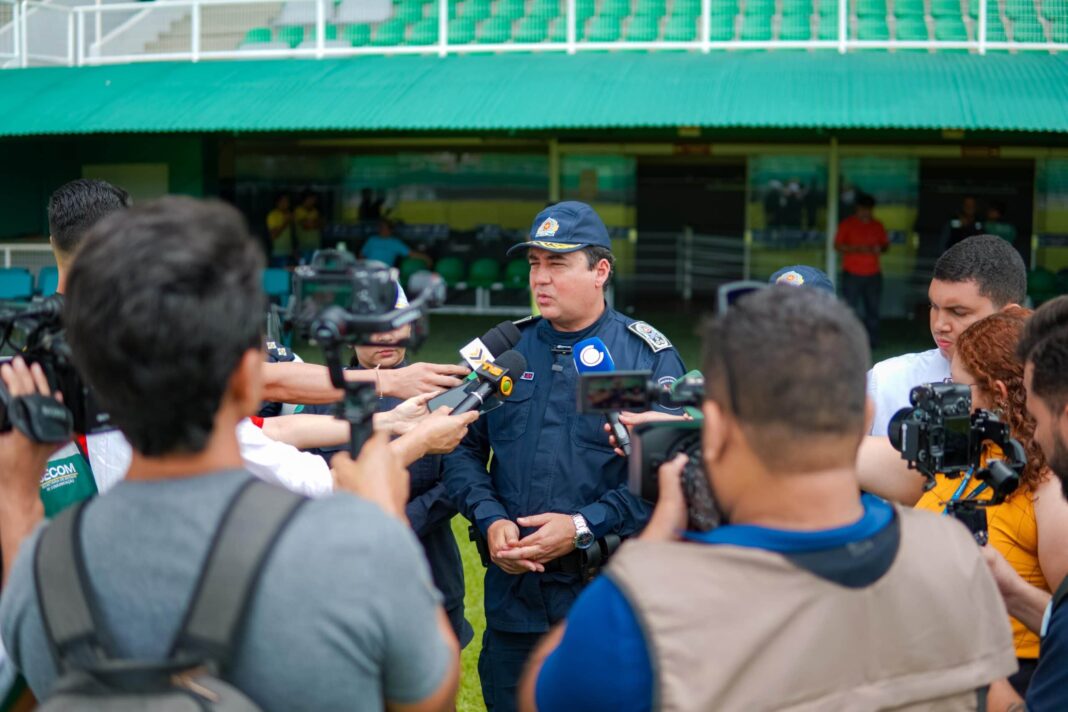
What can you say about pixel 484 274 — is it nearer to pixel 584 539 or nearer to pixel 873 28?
pixel 873 28

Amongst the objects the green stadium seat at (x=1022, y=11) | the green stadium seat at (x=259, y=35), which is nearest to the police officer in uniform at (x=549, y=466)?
the green stadium seat at (x=1022, y=11)

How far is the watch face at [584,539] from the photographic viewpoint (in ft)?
11.7

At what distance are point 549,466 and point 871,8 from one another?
15.4m

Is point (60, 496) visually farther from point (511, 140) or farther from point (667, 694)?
point (511, 140)

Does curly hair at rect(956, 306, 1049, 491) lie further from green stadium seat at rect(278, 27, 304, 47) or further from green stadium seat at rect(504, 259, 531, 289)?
green stadium seat at rect(278, 27, 304, 47)

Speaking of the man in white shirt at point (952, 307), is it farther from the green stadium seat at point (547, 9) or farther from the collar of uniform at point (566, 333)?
the green stadium seat at point (547, 9)

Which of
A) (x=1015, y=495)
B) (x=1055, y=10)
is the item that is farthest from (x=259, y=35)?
(x=1015, y=495)

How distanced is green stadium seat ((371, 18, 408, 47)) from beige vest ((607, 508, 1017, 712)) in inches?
651

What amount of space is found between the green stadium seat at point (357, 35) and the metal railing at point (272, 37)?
92 mm

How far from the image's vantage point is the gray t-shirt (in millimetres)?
1666

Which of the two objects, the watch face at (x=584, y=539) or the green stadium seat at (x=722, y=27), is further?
the green stadium seat at (x=722, y=27)

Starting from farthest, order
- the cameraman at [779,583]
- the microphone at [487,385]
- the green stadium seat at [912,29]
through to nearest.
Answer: the green stadium seat at [912,29] < the microphone at [487,385] < the cameraman at [779,583]

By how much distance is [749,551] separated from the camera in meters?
1.79

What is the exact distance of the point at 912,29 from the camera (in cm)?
1634
